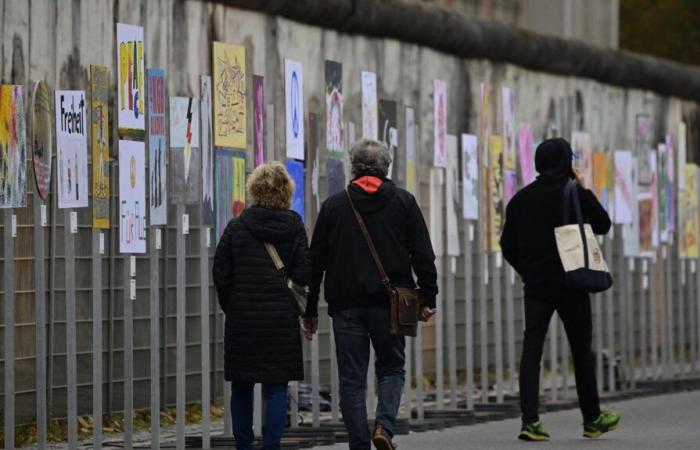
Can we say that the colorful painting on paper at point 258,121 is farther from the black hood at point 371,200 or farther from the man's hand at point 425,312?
the man's hand at point 425,312

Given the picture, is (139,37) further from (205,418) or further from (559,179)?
(559,179)

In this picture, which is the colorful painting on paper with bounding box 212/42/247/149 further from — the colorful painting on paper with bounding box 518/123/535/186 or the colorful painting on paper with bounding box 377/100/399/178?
the colorful painting on paper with bounding box 518/123/535/186

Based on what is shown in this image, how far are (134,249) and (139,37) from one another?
126 cm

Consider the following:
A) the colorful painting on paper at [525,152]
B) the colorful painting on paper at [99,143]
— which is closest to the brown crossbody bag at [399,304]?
the colorful painting on paper at [99,143]

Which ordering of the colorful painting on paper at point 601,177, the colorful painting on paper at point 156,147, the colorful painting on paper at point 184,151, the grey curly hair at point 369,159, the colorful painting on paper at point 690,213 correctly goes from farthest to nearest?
the colorful painting on paper at point 690,213 → the colorful painting on paper at point 601,177 → the colorful painting on paper at point 184,151 → the colorful painting on paper at point 156,147 → the grey curly hair at point 369,159

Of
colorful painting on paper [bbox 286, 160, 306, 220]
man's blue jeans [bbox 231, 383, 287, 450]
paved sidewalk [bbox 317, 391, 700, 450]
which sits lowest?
paved sidewalk [bbox 317, 391, 700, 450]

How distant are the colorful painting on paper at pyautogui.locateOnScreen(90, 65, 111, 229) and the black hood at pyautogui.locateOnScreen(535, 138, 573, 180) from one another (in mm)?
3485

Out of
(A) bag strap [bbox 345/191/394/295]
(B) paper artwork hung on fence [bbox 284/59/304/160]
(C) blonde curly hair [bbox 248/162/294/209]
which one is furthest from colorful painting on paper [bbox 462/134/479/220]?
(A) bag strap [bbox 345/191/394/295]

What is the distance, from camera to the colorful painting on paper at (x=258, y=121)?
1485cm

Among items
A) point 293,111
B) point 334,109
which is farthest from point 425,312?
point 334,109

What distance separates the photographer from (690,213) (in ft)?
76.4

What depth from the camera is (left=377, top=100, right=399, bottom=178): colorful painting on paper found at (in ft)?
55.4

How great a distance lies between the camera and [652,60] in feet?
88.6

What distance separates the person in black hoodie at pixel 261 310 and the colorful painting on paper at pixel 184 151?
0.86 meters
